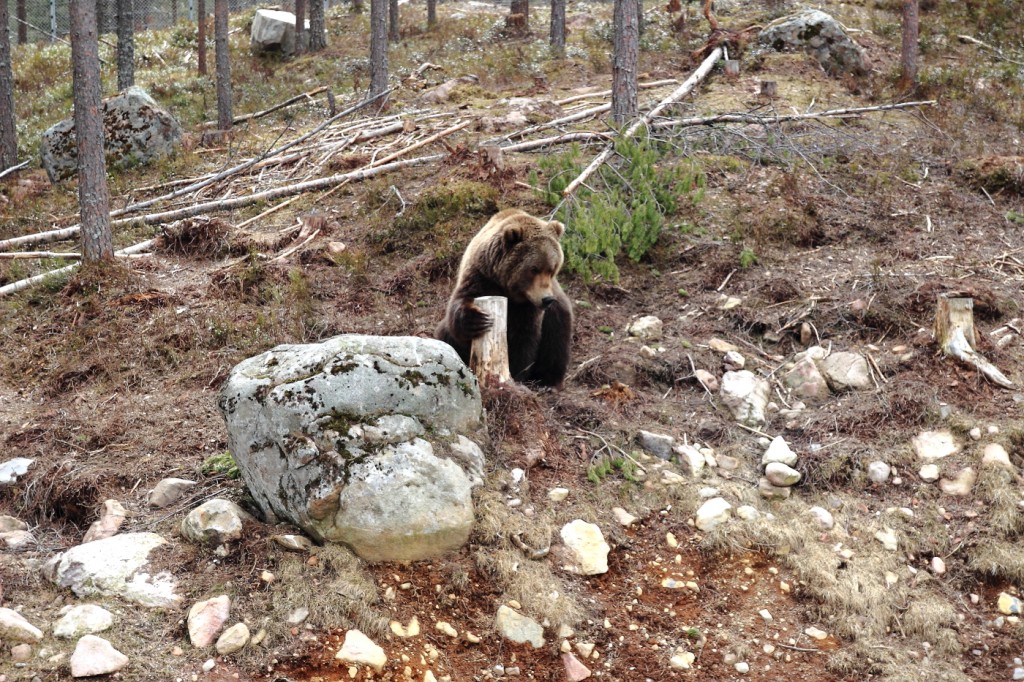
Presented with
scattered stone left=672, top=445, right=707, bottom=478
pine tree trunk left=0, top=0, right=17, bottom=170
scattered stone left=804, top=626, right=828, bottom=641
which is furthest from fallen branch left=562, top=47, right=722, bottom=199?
pine tree trunk left=0, top=0, right=17, bottom=170

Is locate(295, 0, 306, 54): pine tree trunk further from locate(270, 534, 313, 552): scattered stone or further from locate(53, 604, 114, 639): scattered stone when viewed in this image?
locate(53, 604, 114, 639): scattered stone

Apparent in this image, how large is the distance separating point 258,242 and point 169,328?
210 cm

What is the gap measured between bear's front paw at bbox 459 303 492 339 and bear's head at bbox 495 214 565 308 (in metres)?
0.49

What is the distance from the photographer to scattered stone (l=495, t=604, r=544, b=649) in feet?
13.0

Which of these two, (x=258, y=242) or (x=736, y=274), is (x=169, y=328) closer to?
(x=258, y=242)

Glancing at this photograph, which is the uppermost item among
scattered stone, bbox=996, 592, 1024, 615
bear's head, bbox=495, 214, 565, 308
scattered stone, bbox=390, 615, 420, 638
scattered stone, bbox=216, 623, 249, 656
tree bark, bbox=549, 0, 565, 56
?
tree bark, bbox=549, 0, 565, 56

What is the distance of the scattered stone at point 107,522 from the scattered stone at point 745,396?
13.5 feet

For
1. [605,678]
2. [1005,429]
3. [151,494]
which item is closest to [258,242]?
[151,494]

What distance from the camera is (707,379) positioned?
629 cm

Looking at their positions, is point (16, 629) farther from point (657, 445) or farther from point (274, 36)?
point (274, 36)

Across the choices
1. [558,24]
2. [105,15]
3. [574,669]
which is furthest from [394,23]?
[574,669]

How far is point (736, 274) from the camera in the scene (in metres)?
7.87

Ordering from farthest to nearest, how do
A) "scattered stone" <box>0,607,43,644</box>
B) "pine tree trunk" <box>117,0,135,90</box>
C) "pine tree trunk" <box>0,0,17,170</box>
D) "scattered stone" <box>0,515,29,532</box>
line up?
"pine tree trunk" <box>117,0,135,90</box> → "pine tree trunk" <box>0,0,17,170</box> → "scattered stone" <box>0,515,29,532</box> → "scattered stone" <box>0,607,43,644</box>

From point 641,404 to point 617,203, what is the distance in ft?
10.1
